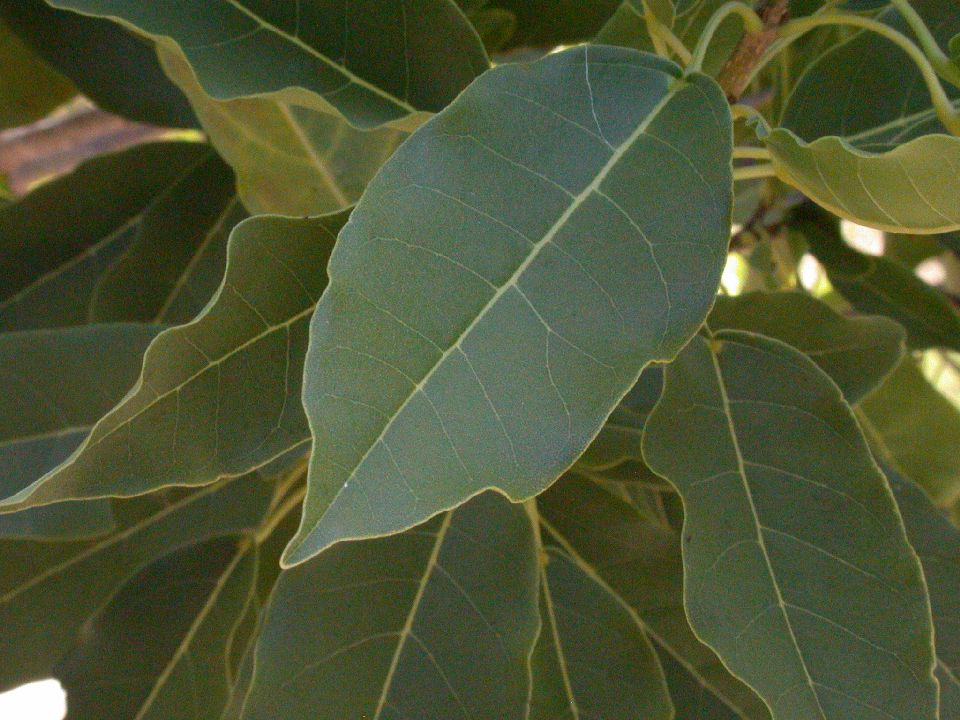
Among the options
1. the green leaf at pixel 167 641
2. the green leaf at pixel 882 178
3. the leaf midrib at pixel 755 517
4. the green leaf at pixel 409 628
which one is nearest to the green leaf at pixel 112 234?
the green leaf at pixel 167 641

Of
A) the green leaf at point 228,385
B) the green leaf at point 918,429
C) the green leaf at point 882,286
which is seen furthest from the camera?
the green leaf at point 918,429

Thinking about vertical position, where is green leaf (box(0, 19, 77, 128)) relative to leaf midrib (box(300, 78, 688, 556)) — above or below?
below

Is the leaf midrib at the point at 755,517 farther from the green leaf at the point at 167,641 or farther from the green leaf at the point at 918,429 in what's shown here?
the green leaf at the point at 918,429

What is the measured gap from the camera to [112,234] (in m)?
1.02

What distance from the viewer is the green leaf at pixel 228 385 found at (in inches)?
21.6

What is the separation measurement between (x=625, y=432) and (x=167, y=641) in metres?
0.42

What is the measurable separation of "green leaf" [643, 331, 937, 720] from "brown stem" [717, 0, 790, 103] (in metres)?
0.19

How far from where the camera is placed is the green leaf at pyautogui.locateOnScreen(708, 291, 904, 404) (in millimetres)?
864

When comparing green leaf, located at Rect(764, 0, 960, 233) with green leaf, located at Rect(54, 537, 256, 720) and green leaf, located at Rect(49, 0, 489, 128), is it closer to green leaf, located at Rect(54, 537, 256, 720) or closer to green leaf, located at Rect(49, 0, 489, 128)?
green leaf, located at Rect(49, 0, 489, 128)

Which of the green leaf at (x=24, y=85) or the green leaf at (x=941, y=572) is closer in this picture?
the green leaf at (x=941, y=572)

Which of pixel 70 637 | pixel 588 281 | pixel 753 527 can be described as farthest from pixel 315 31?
pixel 70 637

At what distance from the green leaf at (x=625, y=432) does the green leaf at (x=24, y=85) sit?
2.02 ft

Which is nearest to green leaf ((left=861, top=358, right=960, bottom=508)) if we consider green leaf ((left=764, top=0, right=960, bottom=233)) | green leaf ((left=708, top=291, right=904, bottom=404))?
green leaf ((left=708, top=291, right=904, bottom=404))

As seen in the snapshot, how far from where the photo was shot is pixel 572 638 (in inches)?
31.6
